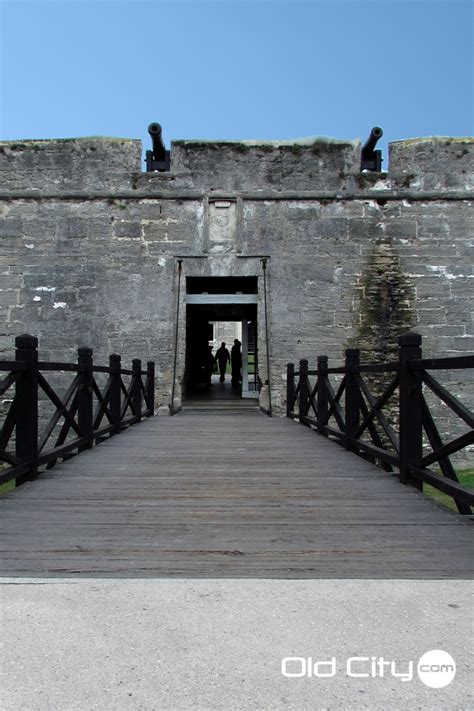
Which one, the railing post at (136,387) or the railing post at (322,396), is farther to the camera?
the railing post at (136,387)

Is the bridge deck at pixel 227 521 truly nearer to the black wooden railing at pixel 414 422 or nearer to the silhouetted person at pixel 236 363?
the black wooden railing at pixel 414 422

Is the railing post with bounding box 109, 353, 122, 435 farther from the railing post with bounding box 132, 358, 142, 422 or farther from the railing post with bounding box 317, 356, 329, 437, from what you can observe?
the railing post with bounding box 317, 356, 329, 437

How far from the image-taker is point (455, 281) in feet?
34.7

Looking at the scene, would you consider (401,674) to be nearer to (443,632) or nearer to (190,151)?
(443,632)

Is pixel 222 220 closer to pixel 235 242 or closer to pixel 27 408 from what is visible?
pixel 235 242

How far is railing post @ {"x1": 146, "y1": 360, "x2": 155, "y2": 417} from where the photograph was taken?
1005 centimetres

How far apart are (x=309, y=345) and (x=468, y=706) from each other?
9.07 metres

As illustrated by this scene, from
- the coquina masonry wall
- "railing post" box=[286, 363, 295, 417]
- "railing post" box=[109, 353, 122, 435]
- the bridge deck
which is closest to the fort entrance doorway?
the coquina masonry wall

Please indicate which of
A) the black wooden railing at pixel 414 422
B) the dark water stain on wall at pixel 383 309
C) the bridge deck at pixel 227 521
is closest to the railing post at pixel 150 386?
the dark water stain on wall at pixel 383 309

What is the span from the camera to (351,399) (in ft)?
19.7

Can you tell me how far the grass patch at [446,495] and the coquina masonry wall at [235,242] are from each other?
2436mm

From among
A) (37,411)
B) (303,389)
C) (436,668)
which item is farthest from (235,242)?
(436,668)

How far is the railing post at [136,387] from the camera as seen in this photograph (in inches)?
336

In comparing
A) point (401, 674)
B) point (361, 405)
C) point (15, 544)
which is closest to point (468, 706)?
point (401, 674)
